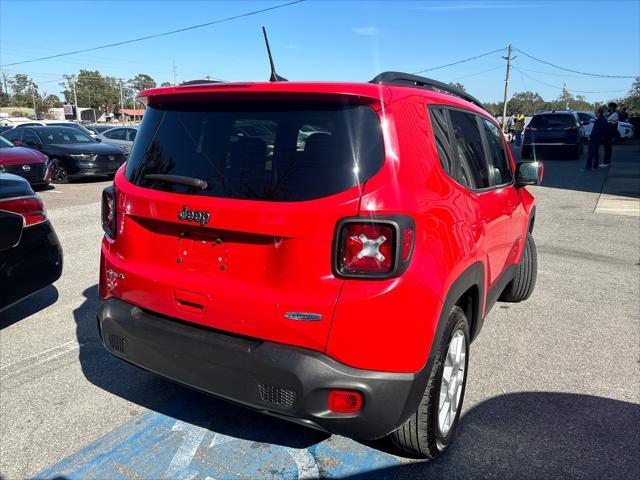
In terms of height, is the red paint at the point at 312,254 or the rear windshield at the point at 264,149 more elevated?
the rear windshield at the point at 264,149

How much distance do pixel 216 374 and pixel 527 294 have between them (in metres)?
3.52

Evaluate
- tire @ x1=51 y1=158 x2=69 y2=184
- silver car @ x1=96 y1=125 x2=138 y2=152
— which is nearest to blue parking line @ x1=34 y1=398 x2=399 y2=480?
tire @ x1=51 y1=158 x2=69 y2=184

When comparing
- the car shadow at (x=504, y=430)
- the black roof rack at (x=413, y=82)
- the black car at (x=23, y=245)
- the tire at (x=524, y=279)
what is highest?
the black roof rack at (x=413, y=82)

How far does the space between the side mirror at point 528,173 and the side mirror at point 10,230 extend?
3.83m

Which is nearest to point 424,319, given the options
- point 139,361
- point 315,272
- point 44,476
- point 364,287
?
point 364,287

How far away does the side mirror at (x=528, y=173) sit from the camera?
391 centimetres

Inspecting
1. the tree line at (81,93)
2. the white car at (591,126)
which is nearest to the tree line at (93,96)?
the tree line at (81,93)

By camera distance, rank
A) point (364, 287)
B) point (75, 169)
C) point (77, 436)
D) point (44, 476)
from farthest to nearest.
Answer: point (75, 169)
point (77, 436)
point (44, 476)
point (364, 287)

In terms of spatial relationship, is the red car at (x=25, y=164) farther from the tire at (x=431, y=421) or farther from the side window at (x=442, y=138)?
the tire at (x=431, y=421)

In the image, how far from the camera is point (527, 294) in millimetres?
4766

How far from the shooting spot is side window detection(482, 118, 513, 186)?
3506mm

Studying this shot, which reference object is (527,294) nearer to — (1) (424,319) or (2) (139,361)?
(1) (424,319)

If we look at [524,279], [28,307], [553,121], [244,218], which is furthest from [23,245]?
[553,121]

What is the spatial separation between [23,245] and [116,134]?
53.4 feet
